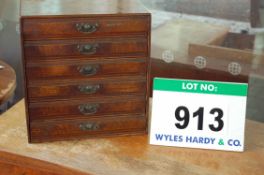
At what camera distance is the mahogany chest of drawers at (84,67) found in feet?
2.86

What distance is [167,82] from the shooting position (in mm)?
938

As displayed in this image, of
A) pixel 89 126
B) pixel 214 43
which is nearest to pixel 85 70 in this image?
pixel 89 126

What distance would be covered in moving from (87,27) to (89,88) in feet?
0.46

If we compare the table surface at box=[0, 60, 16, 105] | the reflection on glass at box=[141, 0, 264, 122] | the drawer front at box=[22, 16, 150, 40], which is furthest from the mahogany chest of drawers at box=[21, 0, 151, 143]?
the reflection on glass at box=[141, 0, 264, 122]

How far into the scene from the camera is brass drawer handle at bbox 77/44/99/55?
0.89m

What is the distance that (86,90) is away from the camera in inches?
36.5

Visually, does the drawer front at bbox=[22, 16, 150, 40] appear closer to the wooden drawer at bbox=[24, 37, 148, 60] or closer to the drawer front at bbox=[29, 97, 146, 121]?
the wooden drawer at bbox=[24, 37, 148, 60]

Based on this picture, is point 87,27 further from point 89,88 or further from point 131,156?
point 131,156

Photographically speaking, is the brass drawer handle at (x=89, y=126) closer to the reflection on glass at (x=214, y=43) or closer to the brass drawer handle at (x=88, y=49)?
the brass drawer handle at (x=88, y=49)

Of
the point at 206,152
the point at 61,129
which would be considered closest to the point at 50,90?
the point at 61,129

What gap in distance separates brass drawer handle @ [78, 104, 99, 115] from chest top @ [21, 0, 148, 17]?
21 centimetres

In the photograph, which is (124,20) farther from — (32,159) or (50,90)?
(32,159)

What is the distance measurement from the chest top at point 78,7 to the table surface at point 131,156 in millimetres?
301

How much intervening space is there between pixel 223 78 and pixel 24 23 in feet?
3.22
